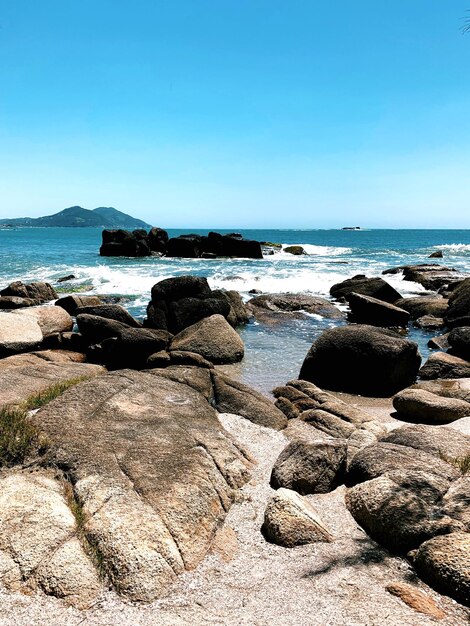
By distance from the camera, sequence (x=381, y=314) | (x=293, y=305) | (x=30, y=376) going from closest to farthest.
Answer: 1. (x=30, y=376)
2. (x=381, y=314)
3. (x=293, y=305)

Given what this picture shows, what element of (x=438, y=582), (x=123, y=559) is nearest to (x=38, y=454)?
(x=123, y=559)

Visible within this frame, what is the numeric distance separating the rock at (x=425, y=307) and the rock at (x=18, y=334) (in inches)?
618

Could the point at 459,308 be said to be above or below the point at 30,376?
below

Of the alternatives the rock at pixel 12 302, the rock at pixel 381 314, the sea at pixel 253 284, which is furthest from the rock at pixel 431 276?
the rock at pixel 12 302

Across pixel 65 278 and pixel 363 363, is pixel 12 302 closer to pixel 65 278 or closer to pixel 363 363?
pixel 65 278

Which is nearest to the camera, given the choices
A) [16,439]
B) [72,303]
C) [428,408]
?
[16,439]

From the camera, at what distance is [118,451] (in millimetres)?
5348

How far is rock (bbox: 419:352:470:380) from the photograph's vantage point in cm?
1223

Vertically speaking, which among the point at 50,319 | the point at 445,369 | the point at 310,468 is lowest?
the point at 445,369

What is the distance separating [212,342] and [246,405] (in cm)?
528

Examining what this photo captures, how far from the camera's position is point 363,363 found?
441 inches

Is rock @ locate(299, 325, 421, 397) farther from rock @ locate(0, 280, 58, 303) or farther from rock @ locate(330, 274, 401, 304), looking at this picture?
rock @ locate(0, 280, 58, 303)

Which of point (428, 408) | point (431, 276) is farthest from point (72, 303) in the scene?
point (431, 276)

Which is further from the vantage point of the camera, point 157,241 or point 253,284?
point 157,241
